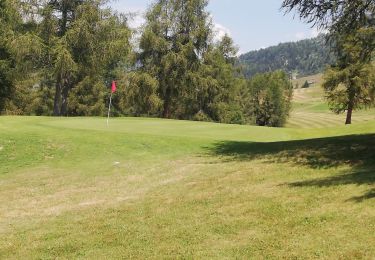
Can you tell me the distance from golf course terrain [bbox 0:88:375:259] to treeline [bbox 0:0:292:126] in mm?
20381

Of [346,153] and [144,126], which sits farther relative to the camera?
[144,126]

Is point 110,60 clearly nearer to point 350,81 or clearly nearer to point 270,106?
point 350,81

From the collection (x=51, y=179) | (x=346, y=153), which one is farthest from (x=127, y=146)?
(x=346, y=153)

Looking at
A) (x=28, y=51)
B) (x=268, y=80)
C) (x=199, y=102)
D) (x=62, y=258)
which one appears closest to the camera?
(x=62, y=258)

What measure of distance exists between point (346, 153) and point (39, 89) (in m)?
57.3

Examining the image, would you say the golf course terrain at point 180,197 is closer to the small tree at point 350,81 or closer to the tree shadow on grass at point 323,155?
the tree shadow on grass at point 323,155

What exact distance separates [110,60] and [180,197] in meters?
35.5

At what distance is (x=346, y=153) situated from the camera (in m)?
15.7

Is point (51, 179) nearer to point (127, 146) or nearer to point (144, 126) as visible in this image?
point (127, 146)

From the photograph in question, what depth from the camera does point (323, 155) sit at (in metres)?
15.7

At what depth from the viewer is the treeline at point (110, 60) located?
40.3m

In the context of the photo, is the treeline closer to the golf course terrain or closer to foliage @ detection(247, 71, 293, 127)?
the golf course terrain

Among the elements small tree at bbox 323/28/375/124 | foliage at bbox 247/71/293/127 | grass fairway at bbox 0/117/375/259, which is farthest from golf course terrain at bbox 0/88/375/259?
foliage at bbox 247/71/293/127

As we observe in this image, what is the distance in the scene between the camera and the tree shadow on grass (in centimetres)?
1171
